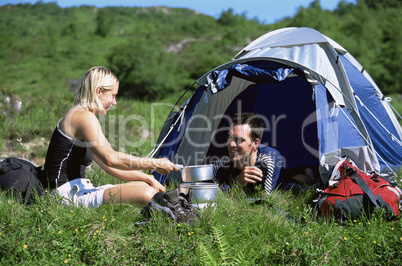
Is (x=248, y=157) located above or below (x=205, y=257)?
above

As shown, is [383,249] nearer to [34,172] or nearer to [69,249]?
[69,249]

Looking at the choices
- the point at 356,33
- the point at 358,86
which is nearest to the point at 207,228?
the point at 358,86

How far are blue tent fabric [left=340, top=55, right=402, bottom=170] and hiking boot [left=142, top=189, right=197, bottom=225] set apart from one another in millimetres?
2612

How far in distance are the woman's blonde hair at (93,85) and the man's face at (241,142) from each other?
1306 mm

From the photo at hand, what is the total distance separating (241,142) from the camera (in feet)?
12.8

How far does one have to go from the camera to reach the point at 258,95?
221 inches

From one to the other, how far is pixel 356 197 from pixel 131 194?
5.87 ft

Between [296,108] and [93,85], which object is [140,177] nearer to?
[93,85]

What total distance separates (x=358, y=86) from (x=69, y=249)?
3.71 m

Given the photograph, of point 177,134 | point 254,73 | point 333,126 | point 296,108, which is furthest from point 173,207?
point 296,108

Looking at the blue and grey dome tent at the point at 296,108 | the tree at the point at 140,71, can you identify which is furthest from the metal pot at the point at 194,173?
the tree at the point at 140,71

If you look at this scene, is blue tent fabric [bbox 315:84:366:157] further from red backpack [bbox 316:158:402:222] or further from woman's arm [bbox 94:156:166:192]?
woman's arm [bbox 94:156:166:192]

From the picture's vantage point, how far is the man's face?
3873 mm

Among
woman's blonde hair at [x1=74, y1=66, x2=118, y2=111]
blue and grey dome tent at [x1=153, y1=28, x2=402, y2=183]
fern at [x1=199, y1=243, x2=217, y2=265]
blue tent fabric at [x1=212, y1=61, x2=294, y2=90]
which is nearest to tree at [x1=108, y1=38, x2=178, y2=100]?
blue and grey dome tent at [x1=153, y1=28, x2=402, y2=183]
